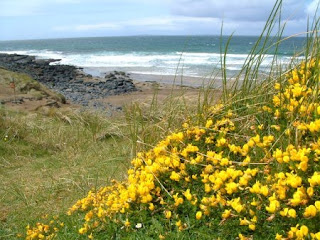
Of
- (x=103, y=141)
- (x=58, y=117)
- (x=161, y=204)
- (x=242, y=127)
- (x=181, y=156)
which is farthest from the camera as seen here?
(x=58, y=117)

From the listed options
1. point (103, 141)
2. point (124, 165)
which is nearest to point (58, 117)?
point (103, 141)

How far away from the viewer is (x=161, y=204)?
276cm

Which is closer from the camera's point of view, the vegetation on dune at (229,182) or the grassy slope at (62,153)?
the vegetation on dune at (229,182)

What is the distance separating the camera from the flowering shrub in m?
2.19

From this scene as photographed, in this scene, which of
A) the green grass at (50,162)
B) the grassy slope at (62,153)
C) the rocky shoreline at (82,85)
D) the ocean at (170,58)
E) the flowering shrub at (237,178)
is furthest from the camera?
the rocky shoreline at (82,85)

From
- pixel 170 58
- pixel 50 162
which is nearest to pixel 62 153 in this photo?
pixel 50 162

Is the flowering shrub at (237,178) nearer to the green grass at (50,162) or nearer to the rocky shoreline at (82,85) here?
the green grass at (50,162)

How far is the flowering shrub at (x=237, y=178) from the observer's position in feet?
7.18

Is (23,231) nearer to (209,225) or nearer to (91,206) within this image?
(91,206)

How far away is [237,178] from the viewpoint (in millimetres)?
2574

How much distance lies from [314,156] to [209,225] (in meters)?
0.74

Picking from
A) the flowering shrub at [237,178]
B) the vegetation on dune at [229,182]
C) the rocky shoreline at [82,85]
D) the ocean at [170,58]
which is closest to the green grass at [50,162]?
the vegetation on dune at [229,182]

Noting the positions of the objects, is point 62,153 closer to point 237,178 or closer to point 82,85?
point 237,178

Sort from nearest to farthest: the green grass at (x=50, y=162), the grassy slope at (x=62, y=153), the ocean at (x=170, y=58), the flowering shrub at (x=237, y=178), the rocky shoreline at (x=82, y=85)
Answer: the flowering shrub at (x=237, y=178) → the grassy slope at (x=62, y=153) → the green grass at (x=50, y=162) → the ocean at (x=170, y=58) → the rocky shoreline at (x=82, y=85)
